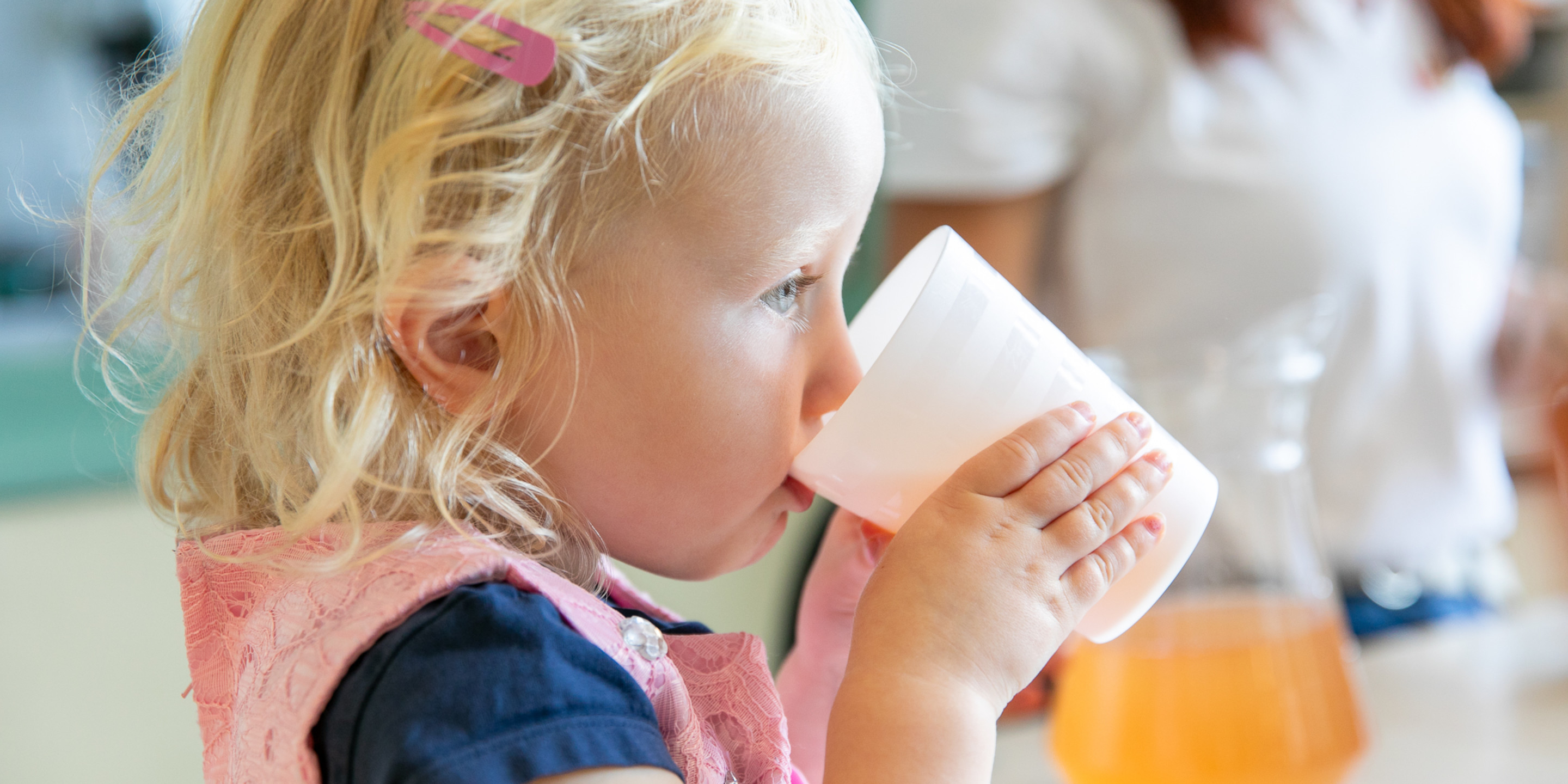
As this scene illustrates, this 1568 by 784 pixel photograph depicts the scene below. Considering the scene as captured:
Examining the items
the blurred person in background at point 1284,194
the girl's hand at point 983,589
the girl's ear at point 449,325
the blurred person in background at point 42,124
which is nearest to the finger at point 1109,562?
the girl's hand at point 983,589

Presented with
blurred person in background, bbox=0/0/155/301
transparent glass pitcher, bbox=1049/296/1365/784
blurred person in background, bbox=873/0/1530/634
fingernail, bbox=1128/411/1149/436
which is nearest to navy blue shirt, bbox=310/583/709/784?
fingernail, bbox=1128/411/1149/436

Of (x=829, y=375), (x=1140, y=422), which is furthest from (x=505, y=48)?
(x=1140, y=422)

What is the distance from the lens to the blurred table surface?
0.89 meters

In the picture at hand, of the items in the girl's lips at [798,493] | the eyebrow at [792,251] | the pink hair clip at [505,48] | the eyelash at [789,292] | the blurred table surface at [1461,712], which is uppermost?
the pink hair clip at [505,48]

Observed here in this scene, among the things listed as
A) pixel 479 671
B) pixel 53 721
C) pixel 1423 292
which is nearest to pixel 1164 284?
pixel 1423 292

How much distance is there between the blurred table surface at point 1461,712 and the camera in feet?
2.90

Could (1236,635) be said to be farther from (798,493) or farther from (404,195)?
(404,195)

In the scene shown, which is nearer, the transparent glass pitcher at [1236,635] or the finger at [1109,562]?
the finger at [1109,562]

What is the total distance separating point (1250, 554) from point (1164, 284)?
22.0 inches

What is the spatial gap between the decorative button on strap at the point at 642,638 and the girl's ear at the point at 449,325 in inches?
4.7

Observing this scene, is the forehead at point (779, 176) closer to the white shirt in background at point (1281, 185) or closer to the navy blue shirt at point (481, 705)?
the navy blue shirt at point (481, 705)

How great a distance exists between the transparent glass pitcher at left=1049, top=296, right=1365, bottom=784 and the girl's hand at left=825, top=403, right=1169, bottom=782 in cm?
20

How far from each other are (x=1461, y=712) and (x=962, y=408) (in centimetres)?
70

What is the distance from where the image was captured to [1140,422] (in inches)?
22.0
